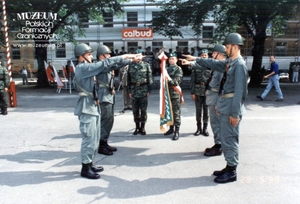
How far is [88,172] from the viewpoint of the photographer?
482 centimetres

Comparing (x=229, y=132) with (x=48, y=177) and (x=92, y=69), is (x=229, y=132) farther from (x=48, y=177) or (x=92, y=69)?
(x=48, y=177)

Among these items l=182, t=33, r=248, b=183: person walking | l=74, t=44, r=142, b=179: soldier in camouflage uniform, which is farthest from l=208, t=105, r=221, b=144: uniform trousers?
l=74, t=44, r=142, b=179: soldier in camouflage uniform

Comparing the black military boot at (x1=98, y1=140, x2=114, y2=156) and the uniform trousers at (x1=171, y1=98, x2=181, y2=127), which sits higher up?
the uniform trousers at (x1=171, y1=98, x2=181, y2=127)

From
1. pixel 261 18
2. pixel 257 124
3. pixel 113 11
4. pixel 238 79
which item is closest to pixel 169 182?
pixel 238 79

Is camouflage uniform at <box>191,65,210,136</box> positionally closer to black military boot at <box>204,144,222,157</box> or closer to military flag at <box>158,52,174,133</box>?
military flag at <box>158,52,174,133</box>

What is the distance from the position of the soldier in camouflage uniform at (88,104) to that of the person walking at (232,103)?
1528 mm

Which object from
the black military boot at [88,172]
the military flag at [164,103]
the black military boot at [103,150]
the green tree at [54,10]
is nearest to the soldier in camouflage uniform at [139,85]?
the military flag at [164,103]

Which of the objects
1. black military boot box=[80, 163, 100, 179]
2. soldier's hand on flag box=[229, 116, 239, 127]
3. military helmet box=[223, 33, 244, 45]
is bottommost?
black military boot box=[80, 163, 100, 179]

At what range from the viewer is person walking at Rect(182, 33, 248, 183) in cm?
442

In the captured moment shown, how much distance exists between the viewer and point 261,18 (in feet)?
56.7

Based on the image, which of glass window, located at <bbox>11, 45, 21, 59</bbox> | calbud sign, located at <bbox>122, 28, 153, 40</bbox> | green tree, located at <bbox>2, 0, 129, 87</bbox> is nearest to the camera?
green tree, located at <bbox>2, 0, 129, 87</bbox>

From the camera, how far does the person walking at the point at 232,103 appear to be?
4.42 m

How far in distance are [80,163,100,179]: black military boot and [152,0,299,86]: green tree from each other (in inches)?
527

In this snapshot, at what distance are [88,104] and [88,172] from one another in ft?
3.55
